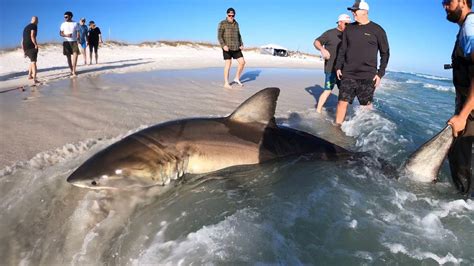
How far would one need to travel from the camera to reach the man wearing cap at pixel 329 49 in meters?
7.44

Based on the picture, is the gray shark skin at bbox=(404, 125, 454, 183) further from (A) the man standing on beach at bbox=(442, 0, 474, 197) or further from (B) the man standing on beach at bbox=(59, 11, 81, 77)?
(B) the man standing on beach at bbox=(59, 11, 81, 77)

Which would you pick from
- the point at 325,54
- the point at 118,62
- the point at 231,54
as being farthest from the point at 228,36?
the point at 118,62

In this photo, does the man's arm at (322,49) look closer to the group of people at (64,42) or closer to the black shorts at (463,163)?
the black shorts at (463,163)

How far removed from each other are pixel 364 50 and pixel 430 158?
2695 mm

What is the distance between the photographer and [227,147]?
358 cm

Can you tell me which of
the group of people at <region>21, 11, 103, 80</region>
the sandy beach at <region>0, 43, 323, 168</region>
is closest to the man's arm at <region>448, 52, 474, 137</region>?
the sandy beach at <region>0, 43, 323, 168</region>

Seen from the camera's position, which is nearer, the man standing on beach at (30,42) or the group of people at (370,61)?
the group of people at (370,61)

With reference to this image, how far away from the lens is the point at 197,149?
3.48m

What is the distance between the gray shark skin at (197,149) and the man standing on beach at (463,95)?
3.48 feet

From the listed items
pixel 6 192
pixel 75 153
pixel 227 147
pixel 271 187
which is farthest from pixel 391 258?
pixel 75 153

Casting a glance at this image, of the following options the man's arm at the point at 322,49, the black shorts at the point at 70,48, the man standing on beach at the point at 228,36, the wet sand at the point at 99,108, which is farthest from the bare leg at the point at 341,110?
the black shorts at the point at 70,48

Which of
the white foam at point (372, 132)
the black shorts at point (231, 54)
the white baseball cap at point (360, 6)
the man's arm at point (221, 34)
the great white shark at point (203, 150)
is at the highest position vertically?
the white baseball cap at point (360, 6)

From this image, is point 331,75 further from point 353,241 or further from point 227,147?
point 353,241

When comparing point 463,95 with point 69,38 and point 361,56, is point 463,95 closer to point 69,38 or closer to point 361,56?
point 361,56
